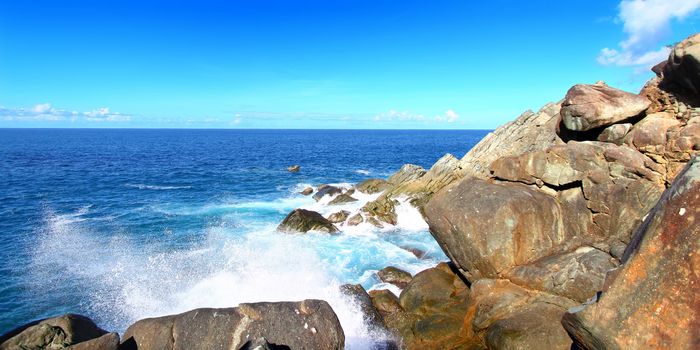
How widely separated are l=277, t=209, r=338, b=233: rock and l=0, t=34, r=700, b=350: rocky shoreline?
1543 cm

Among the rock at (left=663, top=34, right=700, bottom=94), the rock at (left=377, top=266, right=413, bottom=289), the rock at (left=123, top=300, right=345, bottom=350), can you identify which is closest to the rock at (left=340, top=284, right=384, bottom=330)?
the rock at (left=123, top=300, right=345, bottom=350)

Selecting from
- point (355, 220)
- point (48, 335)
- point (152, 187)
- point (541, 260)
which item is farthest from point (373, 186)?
point (48, 335)

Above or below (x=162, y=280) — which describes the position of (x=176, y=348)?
above

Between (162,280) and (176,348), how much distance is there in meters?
14.3

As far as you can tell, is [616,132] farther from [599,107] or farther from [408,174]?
[408,174]

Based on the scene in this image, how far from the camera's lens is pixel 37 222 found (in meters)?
38.3

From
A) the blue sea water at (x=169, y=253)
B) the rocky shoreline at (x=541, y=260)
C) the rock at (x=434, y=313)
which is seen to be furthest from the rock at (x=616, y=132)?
the blue sea water at (x=169, y=253)

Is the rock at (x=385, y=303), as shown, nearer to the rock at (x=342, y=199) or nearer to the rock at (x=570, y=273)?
the rock at (x=570, y=273)

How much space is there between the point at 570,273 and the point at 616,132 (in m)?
8.20

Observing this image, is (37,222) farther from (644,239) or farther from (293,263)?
(644,239)

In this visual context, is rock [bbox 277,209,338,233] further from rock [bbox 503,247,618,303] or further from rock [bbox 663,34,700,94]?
rock [bbox 663,34,700,94]

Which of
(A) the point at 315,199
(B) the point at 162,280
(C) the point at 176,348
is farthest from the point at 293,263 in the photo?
(A) the point at 315,199

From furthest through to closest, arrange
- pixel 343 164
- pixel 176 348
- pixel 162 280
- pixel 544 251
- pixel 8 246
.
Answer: pixel 343 164, pixel 8 246, pixel 162 280, pixel 544 251, pixel 176 348

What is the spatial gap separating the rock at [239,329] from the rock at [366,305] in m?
4.01
